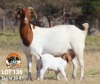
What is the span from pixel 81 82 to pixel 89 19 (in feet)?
114

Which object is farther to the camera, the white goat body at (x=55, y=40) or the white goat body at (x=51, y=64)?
the white goat body at (x=55, y=40)

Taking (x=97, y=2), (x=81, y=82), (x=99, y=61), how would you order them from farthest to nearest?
(x=97, y=2) → (x=99, y=61) → (x=81, y=82)

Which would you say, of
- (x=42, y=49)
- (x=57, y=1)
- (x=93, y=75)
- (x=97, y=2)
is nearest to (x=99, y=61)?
(x=93, y=75)

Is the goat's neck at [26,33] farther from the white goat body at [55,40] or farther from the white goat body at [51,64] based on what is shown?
the white goat body at [51,64]

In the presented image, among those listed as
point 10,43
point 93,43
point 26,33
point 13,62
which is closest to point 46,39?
point 26,33

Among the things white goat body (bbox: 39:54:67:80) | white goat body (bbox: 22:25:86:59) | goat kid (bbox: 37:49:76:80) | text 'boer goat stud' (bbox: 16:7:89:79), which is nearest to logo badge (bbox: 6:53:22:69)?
text 'boer goat stud' (bbox: 16:7:89:79)

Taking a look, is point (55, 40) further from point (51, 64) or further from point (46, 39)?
point (51, 64)

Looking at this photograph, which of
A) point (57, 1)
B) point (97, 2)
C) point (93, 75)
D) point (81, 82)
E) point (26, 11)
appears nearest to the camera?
point (81, 82)

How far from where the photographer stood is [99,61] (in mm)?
18906

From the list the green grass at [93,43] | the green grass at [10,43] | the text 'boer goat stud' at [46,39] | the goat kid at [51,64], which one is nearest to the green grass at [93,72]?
the text 'boer goat stud' at [46,39]

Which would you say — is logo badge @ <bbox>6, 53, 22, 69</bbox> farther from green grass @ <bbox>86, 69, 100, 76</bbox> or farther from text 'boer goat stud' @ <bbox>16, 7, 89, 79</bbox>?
green grass @ <bbox>86, 69, 100, 76</bbox>

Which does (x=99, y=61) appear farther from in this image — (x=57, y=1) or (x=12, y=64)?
(x=57, y=1)

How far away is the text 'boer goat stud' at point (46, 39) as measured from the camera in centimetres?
1341

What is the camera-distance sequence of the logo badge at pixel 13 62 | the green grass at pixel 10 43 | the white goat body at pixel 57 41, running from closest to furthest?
the white goat body at pixel 57 41
the logo badge at pixel 13 62
the green grass at pixel 10 43
